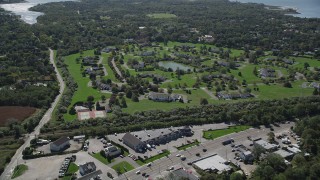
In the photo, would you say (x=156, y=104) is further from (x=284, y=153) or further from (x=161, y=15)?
(x=161, y=15)

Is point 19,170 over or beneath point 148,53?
over

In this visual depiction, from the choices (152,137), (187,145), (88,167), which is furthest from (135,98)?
(88,167)

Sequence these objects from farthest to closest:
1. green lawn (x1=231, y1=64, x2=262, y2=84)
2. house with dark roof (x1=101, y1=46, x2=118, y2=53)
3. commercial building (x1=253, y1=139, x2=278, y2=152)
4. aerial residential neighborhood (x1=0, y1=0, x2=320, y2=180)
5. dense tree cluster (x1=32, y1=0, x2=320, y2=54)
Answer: dense tree cluster (x1=32, y1=0, x2=320, y2=54), house with dark roof (x1=101, y1=46, x2=118, y2=53), green lawn (x1=231, y1=64, x2=262, y2=84), commercial building (x1=253, y1=139, x2=278, y2=152), aerial residential neighborhood (x1=0, y1=0, x2=320, y2=180)

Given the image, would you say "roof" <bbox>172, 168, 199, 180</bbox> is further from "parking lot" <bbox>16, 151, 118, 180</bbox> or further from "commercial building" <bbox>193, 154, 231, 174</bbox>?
"parking lot" <bbox>16, 151, 118, 180</bbox>

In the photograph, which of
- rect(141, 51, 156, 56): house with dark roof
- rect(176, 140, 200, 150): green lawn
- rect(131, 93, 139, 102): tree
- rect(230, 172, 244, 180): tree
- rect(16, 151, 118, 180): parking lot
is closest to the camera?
rect(230, 172, 244, 180): tree

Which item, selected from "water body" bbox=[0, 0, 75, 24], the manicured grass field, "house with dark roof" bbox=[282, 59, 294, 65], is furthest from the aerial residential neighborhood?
the manicured grass field

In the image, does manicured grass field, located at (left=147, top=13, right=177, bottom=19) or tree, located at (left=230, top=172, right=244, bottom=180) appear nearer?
tree, located at (left=230, top=172, right=244, bottom=180)
